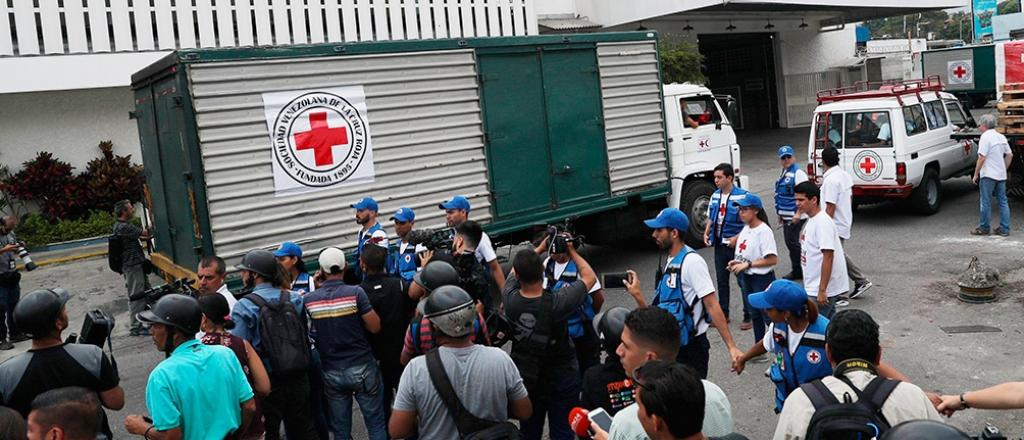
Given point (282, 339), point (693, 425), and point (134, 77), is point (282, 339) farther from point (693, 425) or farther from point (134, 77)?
point (134, 77)

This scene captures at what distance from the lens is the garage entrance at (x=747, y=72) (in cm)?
3122

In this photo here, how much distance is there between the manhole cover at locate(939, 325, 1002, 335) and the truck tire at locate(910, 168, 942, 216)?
17.1 ft

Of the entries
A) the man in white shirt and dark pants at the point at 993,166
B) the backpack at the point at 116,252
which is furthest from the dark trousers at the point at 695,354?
the man in white shirt and dark pants at the point at 993,166

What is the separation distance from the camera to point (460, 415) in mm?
3773

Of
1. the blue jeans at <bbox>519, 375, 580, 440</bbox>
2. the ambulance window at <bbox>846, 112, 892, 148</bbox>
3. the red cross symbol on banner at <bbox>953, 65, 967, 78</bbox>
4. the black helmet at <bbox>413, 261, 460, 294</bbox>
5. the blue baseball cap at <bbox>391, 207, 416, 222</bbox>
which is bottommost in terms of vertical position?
the blue jeans at <bbox>519, 375, 580, 440</bbox>

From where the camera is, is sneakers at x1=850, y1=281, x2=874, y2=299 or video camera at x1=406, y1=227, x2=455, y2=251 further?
sneakers at x1=850, y1=281, x2=874, y2=299

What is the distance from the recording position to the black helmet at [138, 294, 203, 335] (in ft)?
13.0

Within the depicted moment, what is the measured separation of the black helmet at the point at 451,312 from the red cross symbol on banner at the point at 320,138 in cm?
502

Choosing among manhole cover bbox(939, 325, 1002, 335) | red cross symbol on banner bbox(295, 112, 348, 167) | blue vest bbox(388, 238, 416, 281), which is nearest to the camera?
blue vest bbox(388, 238, 416, 281)

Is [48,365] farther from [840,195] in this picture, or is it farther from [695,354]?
[840,195]

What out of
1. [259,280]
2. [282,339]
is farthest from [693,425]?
[259,280]

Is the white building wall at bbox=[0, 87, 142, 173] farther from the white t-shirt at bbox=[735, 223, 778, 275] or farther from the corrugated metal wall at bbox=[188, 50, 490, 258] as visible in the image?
the white t-shirt at bbox=[735, 223, 778, 275]

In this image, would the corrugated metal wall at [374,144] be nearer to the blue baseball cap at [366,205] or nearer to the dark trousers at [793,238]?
the blue baseball cap at [366,205]

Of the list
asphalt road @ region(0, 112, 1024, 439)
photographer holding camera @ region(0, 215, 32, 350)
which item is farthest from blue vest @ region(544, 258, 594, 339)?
photographer holding camera @ region(0, 215, 32, 350)
